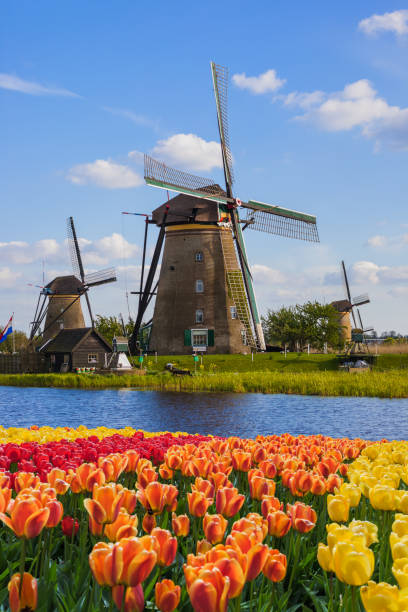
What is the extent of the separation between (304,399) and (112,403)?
8.23 meters

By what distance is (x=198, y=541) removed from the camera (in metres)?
2.51

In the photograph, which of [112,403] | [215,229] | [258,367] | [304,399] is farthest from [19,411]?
[215,229]

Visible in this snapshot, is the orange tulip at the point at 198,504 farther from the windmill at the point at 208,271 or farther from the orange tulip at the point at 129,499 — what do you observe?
the windmill at the point at 208,271

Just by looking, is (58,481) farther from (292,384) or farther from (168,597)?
→ (292,384)

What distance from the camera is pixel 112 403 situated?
1035 inches

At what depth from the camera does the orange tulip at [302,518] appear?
2.80m

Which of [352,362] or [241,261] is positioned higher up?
[241,261]

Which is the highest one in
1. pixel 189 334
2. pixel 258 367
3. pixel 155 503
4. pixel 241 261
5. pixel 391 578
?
pixel 241 261

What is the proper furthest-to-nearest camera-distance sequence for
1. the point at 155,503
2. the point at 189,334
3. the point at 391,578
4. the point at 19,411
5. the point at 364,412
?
the point at 189,334 < the point at 19,411 < the point at 364,412 < the point at 155,503 < the point at 391,578

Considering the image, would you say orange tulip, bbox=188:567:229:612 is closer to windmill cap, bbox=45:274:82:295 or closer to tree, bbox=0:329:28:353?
windmill cap, bbox=45:274:82:295

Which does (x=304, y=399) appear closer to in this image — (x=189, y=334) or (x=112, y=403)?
(x=112, y=403)

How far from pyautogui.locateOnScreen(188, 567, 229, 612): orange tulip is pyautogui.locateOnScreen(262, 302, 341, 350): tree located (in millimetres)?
54443

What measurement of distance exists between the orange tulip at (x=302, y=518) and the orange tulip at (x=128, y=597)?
1.14m

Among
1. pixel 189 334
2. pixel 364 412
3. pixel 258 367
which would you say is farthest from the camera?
pixel 189 334
